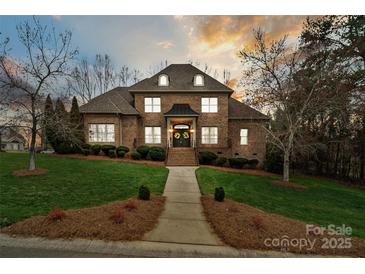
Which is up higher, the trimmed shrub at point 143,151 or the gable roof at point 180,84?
the gable roof at point 180,84

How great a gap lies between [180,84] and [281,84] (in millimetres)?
8714

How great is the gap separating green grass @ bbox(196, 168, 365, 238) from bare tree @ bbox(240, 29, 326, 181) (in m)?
2.24

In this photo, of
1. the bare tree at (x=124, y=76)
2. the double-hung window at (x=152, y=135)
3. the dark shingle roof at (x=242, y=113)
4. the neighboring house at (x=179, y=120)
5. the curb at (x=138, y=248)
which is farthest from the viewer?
the bare tree at (x=124, y=76)

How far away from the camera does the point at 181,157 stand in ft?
47.2

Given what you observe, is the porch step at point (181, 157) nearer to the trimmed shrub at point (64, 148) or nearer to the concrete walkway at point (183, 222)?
the concrete walkway at point (183, 222)

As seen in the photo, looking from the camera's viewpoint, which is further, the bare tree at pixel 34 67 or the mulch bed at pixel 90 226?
the bare tree at pixel 34 67

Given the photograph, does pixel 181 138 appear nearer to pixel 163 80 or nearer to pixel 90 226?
pixel 163 80

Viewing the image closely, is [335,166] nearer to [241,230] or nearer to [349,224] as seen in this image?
[349,224]

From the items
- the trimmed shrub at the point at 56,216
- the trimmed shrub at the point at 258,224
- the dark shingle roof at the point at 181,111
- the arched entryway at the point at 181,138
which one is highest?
the dark shingle roof at the point at 181,111

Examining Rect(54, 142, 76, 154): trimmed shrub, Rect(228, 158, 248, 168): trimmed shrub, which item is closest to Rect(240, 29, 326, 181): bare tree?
Rect(228, 158, 248, 168): trimmed shrub

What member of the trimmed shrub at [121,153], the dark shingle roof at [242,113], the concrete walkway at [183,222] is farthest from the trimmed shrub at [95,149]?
the dark shingle roof at [242,113]

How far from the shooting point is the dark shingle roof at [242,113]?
55.1ft

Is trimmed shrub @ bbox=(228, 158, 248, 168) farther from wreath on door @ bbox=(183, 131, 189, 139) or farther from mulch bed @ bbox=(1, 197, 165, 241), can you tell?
mulch bed @ bbox=(1, 197, 165, 241)

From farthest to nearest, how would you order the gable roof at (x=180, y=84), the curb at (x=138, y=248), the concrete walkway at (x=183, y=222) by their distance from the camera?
1. the gable roof at (x=180, y=84)
2. the concrete walkway at (x=183, y=222)
3. the curb at (x=138, y=248)
